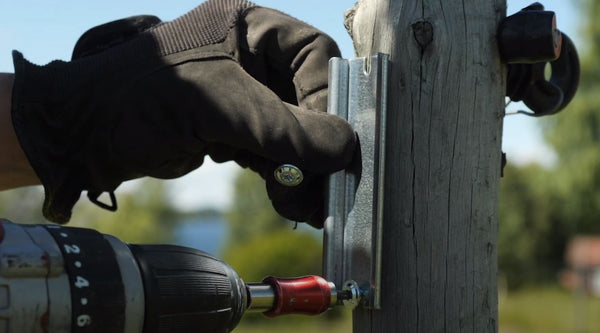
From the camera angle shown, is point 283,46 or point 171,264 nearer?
point 171,264

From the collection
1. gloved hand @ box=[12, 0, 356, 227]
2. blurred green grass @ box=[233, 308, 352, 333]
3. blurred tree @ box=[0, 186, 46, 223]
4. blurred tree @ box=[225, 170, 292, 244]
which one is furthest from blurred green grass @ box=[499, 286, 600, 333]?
gloved hand @ box=[12, 0, 356, 227]

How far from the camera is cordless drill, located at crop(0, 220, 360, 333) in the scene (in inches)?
60.5

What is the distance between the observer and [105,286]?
160cm

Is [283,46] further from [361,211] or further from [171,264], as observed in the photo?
[171,264]

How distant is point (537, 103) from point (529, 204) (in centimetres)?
2271

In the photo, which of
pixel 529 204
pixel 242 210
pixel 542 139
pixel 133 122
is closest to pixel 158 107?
pixel 133 122

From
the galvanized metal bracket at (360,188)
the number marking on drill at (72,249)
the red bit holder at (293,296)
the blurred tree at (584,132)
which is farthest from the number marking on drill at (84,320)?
the blurred tree at (584,132)

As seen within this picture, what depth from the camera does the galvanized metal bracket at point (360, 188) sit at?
212 cm

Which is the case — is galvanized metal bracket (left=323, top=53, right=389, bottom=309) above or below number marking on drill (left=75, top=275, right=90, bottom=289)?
above

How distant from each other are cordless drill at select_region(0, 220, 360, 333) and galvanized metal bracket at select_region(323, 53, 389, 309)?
→ 1.18 ft

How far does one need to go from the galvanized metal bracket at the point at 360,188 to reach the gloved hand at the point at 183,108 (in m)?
0.05

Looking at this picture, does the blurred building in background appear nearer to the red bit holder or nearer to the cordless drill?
the red bit holder

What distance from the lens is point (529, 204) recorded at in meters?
24.7

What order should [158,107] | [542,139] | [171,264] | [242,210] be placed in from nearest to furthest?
[171,264], [158,107], [542,139], [242,210]
